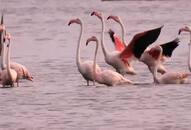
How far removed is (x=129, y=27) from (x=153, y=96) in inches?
629

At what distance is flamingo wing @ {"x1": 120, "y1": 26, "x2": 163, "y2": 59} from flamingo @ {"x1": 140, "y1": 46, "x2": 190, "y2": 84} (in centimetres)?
13

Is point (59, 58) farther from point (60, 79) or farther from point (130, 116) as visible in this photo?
point (130, 116)

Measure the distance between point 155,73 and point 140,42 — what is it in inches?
20.8

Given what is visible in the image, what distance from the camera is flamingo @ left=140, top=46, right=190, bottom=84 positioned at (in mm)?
17000

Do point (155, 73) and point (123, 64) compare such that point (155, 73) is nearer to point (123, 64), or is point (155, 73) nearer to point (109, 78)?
point (123, 64)

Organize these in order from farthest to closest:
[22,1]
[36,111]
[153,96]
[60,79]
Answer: [22,1]
[60,79]
[153,96]
[36,111]

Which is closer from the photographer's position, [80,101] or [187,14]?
[80,101]

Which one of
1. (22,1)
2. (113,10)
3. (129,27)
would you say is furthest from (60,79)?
(22,1)

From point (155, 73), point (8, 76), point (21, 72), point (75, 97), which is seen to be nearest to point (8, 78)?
point (8, 76)

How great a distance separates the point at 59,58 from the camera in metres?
21.9

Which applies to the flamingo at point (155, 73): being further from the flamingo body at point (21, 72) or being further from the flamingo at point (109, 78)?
the flamingo body at point (21, 72)

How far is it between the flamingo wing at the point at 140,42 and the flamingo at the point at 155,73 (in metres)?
0.13

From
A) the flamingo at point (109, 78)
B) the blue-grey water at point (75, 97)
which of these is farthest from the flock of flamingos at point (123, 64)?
the blue-grey water at point (75, 97)

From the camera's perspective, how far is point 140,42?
17.6 m
